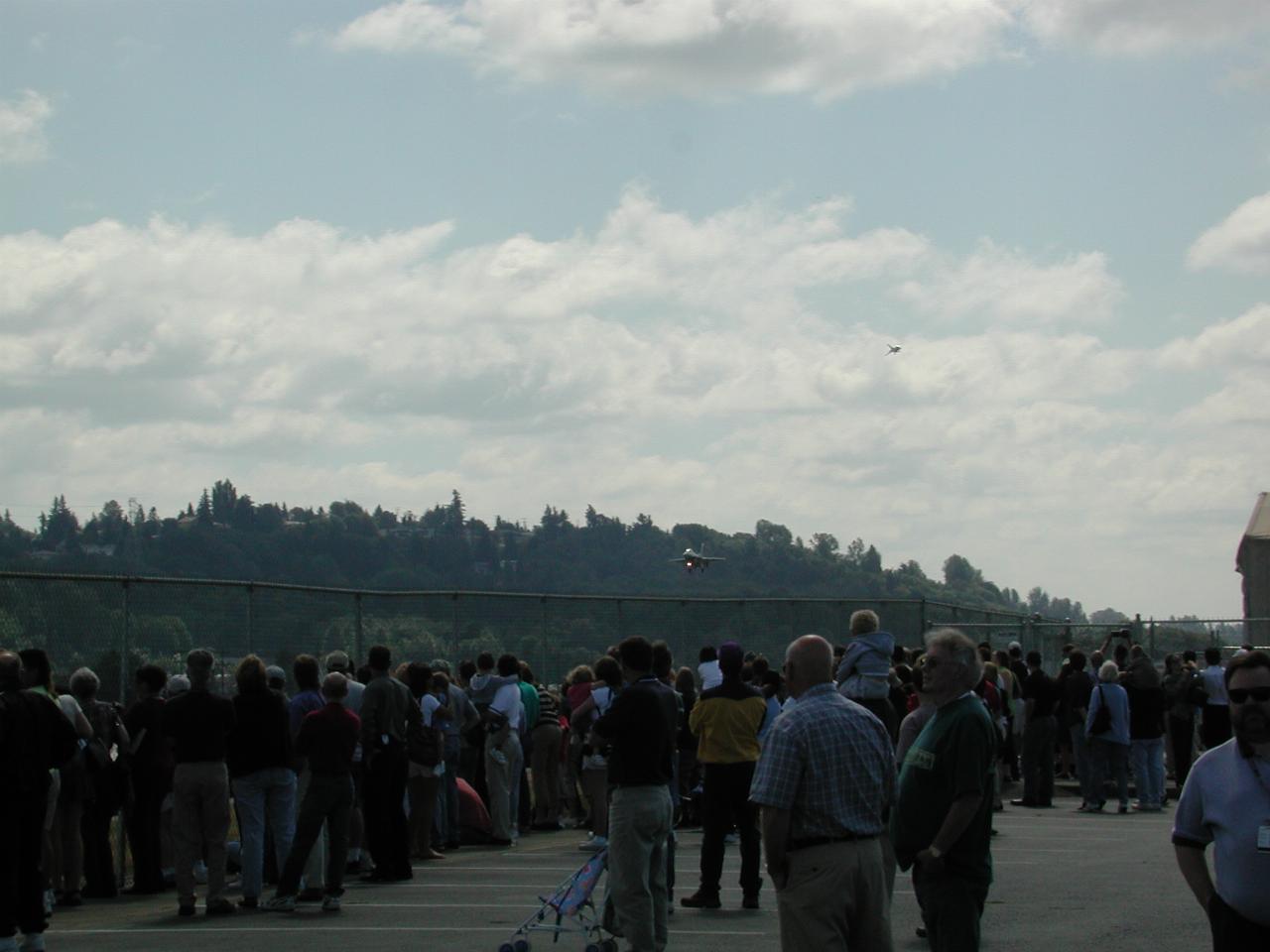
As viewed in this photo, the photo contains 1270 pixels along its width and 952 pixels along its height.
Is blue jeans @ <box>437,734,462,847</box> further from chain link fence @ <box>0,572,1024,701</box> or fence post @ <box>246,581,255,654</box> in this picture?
fence post @ <box>246,581,255,654</box>

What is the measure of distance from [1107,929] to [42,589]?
9.15m

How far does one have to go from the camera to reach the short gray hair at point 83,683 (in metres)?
14.1

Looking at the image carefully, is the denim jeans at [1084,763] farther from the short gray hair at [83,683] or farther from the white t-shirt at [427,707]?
the short gray hair at [83,683]

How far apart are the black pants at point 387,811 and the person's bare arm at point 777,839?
8.94 metres

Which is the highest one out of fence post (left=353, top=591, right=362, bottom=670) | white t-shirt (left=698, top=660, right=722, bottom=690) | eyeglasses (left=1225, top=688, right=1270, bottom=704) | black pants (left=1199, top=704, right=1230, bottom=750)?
fence post (left=353, top=591, right=362, bottom=670)

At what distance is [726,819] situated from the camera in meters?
13.4

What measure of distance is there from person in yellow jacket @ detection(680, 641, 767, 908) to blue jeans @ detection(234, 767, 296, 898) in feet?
11.1

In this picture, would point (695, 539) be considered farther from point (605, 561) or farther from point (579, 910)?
point (579, 910)

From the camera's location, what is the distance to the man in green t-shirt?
22.2 ft

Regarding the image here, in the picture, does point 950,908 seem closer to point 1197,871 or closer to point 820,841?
point 820,841

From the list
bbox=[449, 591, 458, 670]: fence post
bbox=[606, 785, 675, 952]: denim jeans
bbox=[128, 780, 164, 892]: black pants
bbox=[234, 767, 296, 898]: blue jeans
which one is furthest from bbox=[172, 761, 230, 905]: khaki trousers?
bbox=[449, 591, 458, 670]: fence post

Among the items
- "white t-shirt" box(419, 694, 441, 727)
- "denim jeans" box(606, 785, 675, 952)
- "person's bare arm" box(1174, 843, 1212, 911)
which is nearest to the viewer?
"person's bare arm" box(1174, 843, 1212, 911)

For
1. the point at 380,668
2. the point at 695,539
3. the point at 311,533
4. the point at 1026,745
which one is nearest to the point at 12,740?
the point at 380,668

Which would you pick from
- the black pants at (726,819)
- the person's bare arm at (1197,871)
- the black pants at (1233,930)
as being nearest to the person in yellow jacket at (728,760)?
the black pants at (726,819)
